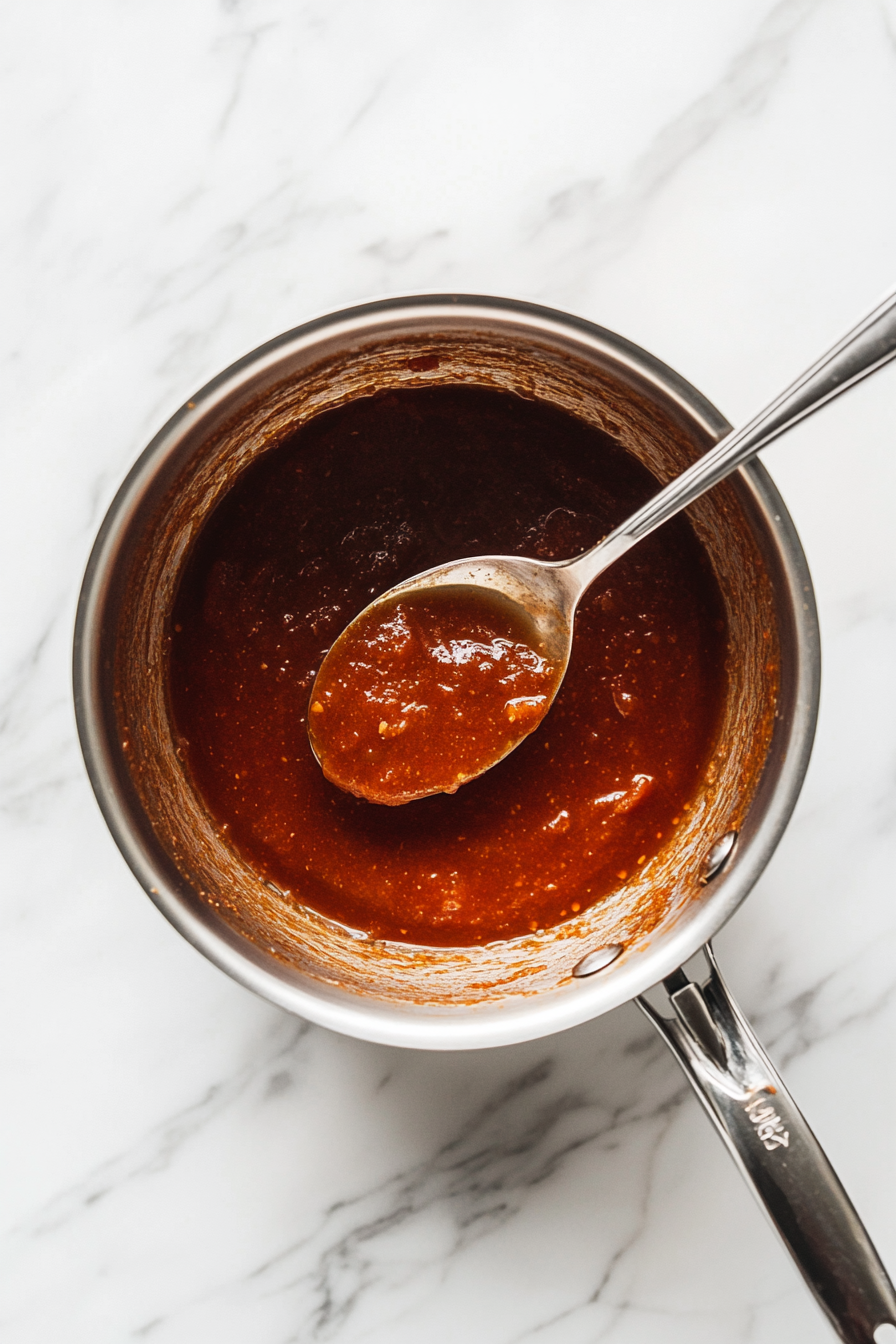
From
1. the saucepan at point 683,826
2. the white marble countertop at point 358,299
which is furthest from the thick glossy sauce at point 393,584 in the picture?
the white marble countertop at point 358,299

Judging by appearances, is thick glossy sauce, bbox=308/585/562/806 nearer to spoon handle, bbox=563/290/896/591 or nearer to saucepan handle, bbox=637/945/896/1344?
spoon handle, bbox=563/290/896/591

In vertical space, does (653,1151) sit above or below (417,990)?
below

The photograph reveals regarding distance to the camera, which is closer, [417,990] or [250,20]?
[417,990]

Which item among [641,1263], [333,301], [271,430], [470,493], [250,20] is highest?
[250,20]

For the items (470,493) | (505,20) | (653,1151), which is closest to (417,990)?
(653,1151)

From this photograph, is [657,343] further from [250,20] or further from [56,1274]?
[56,1274]

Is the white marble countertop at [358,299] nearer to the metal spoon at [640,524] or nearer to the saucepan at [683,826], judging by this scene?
the saucepan at [683,826]
